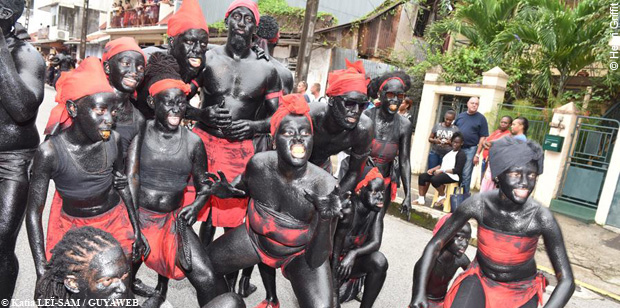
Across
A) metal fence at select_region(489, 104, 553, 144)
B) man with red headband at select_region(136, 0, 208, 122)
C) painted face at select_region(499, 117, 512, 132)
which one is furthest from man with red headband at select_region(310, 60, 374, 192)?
metal fence at select_region(489, 104, 553, 144)

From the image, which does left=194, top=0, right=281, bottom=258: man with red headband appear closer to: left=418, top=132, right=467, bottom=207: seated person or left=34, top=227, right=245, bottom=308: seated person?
left=34, top=227, right=245, bottom=308: seated person

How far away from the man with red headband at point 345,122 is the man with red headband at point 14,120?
1949 mm

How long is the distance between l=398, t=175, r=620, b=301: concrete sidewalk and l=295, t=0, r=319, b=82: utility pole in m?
3.26

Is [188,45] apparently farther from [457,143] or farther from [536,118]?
[536,118]

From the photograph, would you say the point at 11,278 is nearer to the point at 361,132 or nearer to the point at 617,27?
the point at 361,132

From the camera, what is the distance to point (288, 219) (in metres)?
2.87

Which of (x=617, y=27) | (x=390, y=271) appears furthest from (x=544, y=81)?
(x=390, y=271)

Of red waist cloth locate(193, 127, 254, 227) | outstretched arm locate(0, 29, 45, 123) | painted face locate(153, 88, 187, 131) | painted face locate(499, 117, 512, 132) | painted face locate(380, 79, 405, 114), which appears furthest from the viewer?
painted face locate(499, 117, 512, 132)

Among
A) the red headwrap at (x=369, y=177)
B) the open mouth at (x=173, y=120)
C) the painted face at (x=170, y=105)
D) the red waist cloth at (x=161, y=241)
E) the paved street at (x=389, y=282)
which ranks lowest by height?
the paved street at (x=389, y=282)

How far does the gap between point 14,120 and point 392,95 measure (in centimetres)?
311

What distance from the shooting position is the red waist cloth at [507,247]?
8.98 ft

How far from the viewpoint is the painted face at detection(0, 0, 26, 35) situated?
238 centimetres

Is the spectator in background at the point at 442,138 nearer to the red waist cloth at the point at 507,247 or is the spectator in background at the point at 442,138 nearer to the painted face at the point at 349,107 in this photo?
the painted face at the point at 349,107

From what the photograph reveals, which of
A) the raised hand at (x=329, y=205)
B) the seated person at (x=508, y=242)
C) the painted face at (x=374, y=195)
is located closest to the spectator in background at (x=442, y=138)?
the painted face at (x=374, y=195)
